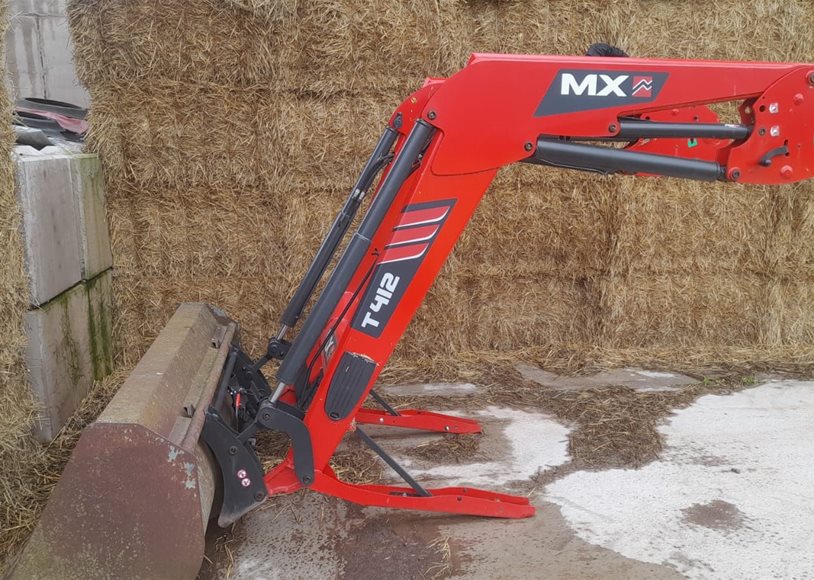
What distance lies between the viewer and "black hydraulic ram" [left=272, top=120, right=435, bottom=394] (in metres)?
2.53

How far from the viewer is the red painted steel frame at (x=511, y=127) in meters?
2.52

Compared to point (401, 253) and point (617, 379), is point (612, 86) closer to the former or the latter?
point (401, 253)

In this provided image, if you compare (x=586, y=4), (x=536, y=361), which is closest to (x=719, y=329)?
(x=536, y=361)

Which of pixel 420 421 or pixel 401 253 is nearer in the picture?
pixel 401 253

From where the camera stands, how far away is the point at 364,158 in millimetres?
4680

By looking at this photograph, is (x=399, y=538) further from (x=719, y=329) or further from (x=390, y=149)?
(x=719, y=329)

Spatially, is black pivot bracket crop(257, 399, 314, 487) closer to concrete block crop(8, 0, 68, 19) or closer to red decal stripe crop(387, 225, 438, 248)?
red decal stripe crop(387, 225, 438, 248)

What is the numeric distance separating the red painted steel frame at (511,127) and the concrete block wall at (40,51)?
6387mm

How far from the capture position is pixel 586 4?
4.72 metres

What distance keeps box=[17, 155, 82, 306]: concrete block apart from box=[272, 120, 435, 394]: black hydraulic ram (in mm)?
1613

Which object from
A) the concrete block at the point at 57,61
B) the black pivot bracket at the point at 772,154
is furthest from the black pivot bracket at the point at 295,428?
the concrete block at the point at 57,61

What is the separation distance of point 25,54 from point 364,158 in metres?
5.13

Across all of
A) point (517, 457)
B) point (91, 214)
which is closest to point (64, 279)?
point (91, 214)

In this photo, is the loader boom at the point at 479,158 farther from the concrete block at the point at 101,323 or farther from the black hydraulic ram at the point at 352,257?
the concrete block at the point at 101,323
